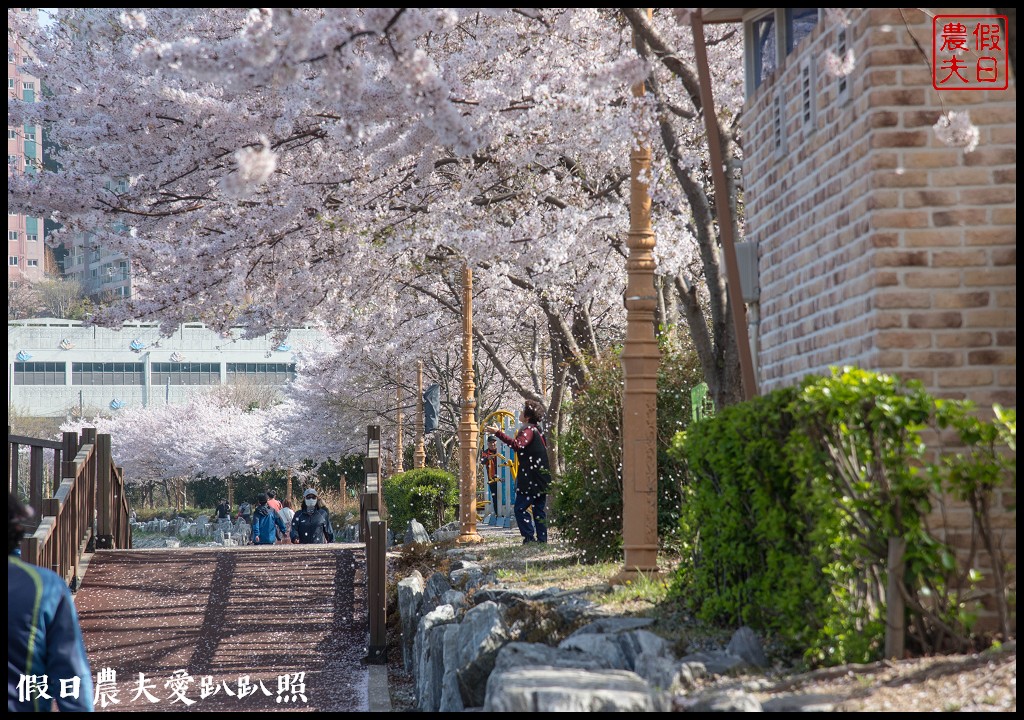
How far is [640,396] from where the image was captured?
8.48 m

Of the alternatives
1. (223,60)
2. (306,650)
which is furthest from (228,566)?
(223,60)

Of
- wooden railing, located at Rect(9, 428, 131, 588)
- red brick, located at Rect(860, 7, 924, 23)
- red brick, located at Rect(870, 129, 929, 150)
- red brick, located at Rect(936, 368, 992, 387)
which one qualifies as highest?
red brick, located at Rect(860, 7, 924, 23)

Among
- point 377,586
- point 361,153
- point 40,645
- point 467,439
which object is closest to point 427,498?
point 467,439

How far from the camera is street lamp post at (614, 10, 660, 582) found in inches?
331

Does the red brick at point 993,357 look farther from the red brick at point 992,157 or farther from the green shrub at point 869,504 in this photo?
the red brick at point 992,157

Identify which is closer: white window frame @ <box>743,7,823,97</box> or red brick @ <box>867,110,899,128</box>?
red brick @ <box>867,110,899,128</box>

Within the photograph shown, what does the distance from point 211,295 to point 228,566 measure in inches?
126

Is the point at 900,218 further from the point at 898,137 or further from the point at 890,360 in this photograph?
the point at 890,360

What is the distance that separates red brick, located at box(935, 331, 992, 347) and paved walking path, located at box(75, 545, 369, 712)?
5352 millimetres

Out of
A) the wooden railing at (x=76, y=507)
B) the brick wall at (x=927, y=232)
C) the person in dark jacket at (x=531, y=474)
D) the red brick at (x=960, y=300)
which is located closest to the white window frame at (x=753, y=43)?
the brick wall at (x=927, y=232)

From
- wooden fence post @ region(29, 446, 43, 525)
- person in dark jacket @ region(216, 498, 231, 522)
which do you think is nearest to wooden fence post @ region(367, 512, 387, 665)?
wooden fence post @ region(29, 446, 43, 525)

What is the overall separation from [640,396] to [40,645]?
5496 millimetres

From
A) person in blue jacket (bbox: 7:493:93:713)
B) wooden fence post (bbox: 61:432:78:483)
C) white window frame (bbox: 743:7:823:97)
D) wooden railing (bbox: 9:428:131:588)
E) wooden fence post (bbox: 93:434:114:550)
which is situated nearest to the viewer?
person in blue jacket (bbox: 7:493:93:713)

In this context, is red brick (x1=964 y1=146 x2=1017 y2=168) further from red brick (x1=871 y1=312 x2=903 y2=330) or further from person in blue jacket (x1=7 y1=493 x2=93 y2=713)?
person in blue jacket (x1=7 y1=493 x2=93 y2=713)
